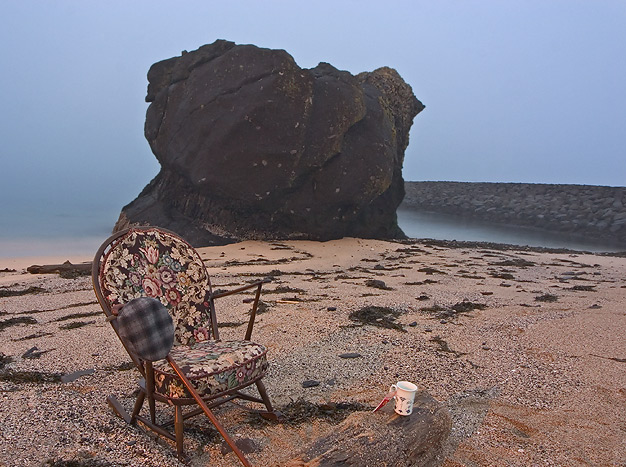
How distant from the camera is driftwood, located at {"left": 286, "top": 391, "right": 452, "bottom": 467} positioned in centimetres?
189

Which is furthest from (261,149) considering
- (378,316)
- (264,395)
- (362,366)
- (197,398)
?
(197,398)

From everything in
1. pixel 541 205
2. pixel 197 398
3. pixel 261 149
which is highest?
pixel 541 205

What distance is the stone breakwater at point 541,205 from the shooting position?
2456cm

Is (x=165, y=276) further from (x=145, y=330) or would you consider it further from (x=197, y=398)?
(x=197, y=398)

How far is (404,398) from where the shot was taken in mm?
2154

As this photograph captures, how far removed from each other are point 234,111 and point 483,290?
251 inches

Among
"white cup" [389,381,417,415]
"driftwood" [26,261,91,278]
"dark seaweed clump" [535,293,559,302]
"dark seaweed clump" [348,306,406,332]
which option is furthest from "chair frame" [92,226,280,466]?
"driftwood" [26,261,91,278]

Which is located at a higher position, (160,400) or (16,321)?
(160,400)

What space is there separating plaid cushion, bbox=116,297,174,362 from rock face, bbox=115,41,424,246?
8085mm

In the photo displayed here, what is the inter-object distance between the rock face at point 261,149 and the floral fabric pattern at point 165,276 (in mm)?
7275

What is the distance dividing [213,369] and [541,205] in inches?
1197

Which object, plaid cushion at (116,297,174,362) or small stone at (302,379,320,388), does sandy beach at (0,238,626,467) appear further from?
plaid cushion at (116,297,174,362)

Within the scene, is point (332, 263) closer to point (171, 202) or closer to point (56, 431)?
point (171, 202)

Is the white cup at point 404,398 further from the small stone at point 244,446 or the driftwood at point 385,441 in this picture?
the small stone at point 244,446
